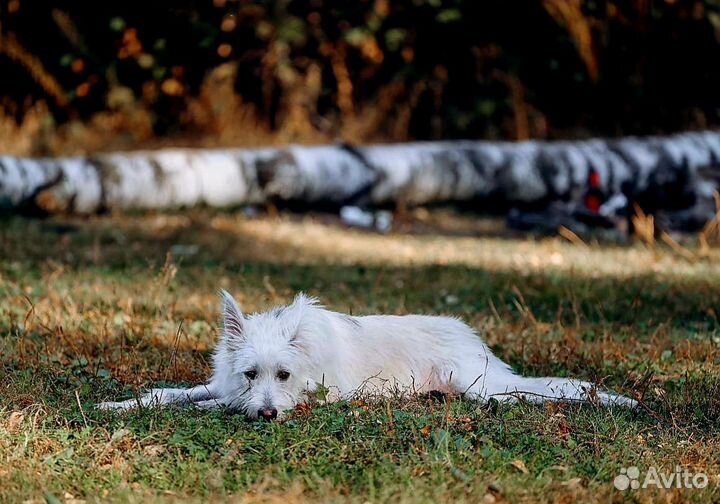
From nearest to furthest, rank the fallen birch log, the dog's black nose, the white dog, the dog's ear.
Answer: the dog's black nose
the white dog
the dog's ear
the fallen birch log

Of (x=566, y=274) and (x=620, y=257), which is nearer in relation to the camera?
(x=566, y=274)

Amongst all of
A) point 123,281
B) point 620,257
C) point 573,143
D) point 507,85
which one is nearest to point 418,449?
point 123,281

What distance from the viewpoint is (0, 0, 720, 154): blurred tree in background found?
15.8 metres

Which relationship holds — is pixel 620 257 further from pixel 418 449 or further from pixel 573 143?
pixel 418 449

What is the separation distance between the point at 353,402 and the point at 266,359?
47 centimetres

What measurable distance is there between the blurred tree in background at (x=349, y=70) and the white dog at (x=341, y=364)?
9427 millimetres

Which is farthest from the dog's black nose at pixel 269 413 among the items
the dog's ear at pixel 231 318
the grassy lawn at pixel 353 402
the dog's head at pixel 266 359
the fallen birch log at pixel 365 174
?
the fallen birch log at pixel 365 174

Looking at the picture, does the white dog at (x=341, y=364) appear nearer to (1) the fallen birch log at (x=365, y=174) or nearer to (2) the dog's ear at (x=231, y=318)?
(2) the dog's ear at (x=231, y=318)

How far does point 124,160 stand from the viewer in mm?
13680

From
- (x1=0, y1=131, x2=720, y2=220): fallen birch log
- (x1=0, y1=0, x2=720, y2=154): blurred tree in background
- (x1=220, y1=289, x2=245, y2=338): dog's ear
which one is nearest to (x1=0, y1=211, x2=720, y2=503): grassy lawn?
(x1=220, y1=289, x2=245, y2=338): dog's ear

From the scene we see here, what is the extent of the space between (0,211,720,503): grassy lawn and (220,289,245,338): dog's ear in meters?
0.54

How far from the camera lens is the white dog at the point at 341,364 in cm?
561

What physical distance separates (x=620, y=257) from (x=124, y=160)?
591 cm

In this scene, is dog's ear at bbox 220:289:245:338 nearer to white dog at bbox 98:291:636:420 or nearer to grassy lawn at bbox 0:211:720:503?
white dog at bbox 98:291:636:420
